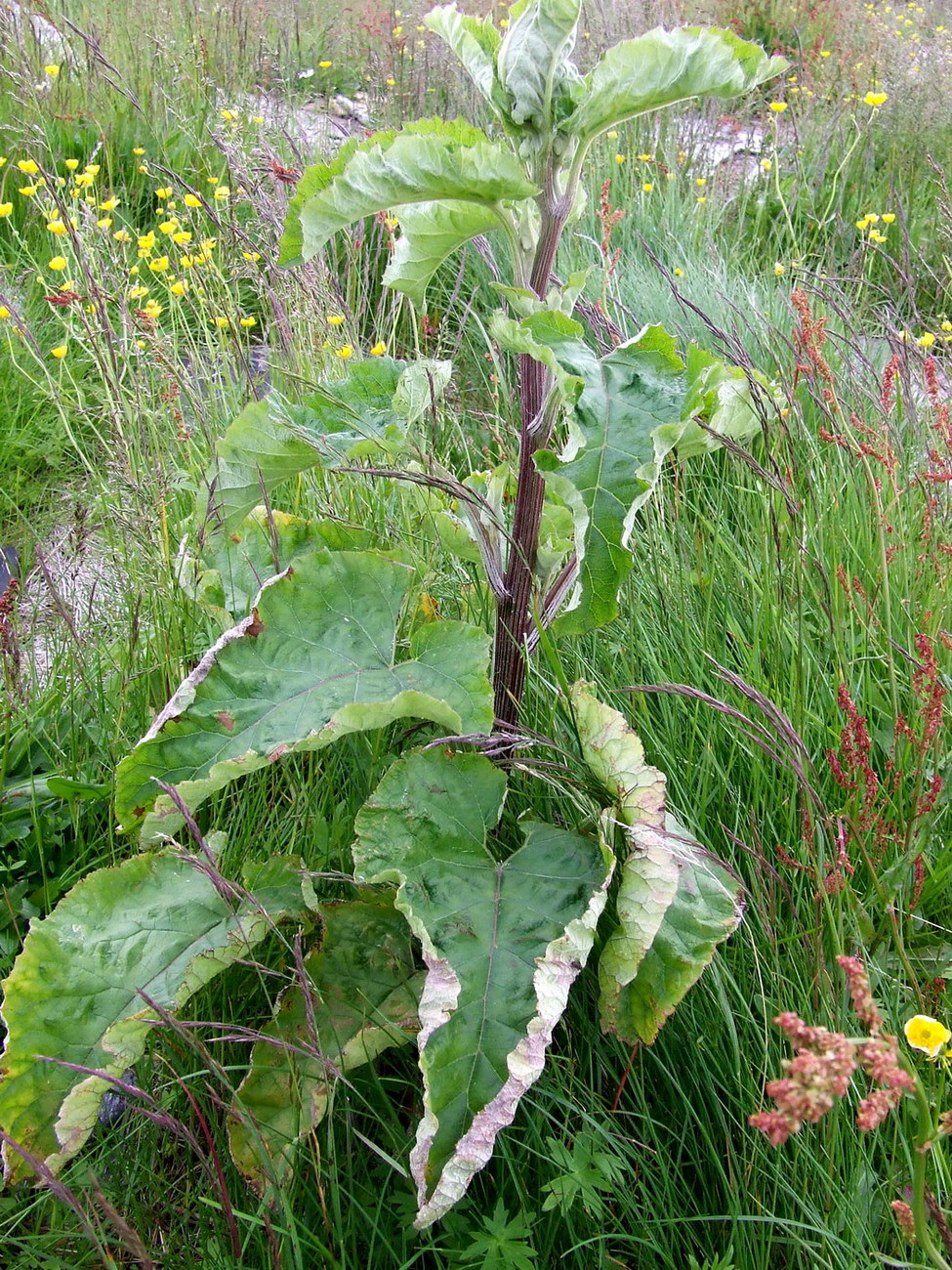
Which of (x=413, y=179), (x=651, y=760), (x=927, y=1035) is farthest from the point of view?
(x=651, y=760)

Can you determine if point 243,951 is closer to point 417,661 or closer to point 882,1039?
point 417,661

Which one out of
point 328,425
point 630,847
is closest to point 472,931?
point 630,847

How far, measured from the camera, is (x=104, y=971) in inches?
53.2

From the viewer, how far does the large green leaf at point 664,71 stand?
51.6 inches

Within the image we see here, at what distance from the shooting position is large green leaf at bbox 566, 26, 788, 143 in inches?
51.6

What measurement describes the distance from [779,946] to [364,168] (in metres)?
1.24

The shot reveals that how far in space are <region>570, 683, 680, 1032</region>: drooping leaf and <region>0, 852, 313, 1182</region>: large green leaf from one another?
16.5 inches

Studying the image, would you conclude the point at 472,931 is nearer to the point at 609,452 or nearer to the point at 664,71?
the point at 609,452

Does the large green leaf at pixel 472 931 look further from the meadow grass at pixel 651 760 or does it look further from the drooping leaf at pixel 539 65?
the drooping leaf at pixel 539 65

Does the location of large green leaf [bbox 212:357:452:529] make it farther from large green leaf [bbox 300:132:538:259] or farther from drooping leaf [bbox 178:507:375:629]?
large green leaf [bbox 300:132:538:259]

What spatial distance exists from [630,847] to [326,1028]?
1.58 ft

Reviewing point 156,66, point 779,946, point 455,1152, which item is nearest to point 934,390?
point 779,946

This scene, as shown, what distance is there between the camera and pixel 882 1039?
0.75m

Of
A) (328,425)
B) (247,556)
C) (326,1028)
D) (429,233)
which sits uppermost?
(429,233)
